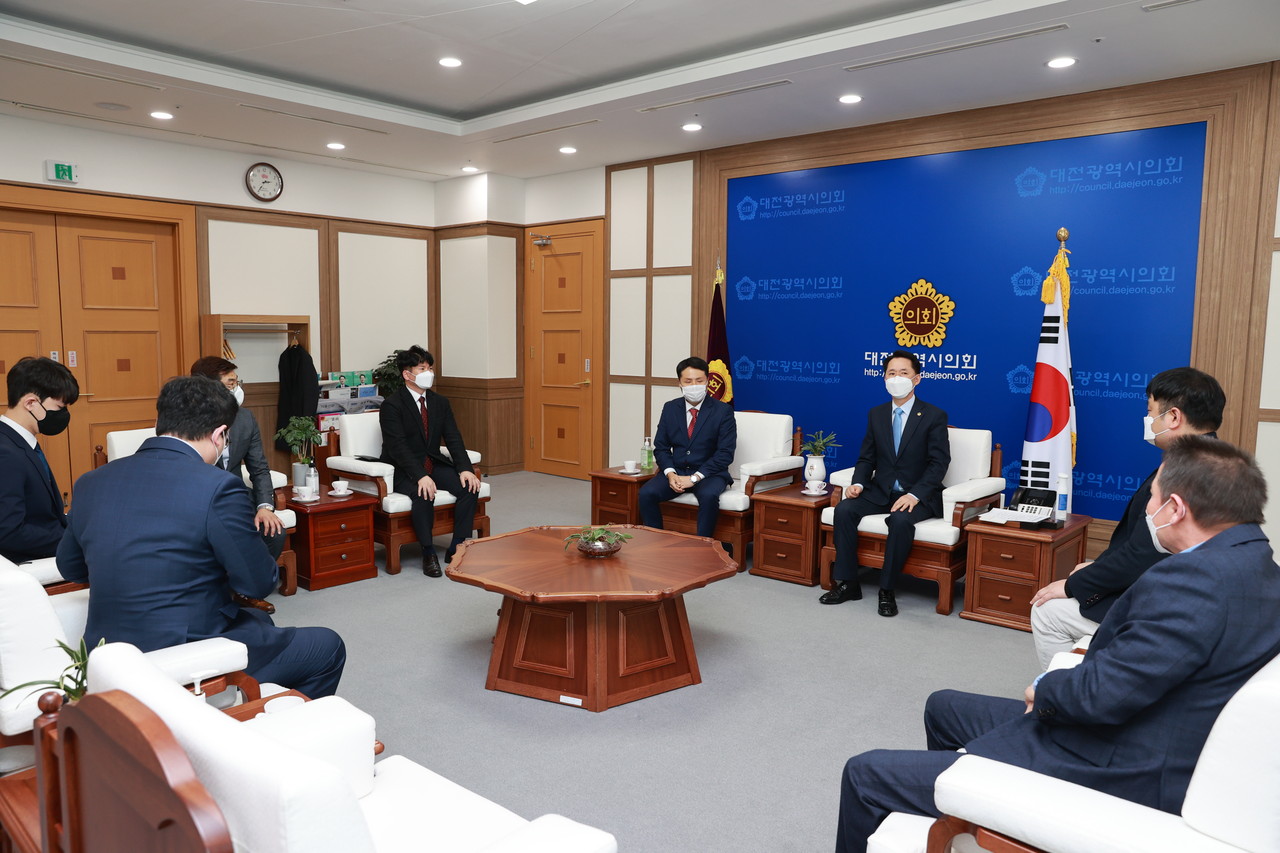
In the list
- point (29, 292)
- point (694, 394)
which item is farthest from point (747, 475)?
point (29, 292)

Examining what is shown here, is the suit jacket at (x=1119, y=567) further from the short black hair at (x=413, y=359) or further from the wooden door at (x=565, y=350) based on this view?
the wooden door at (x=565, y=350)

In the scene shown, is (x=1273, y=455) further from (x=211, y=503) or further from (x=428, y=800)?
(x=211, y=503)

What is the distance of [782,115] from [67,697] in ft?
18.9

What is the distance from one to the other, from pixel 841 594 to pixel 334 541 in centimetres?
308

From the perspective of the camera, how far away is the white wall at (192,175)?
668 cm

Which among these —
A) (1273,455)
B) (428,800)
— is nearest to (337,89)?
(428,800)

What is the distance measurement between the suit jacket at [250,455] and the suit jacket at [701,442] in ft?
8.34

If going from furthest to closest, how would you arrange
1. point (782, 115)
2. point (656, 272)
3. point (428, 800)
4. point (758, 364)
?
point (656, 272) → point (758, 364) → point (782, 115) → point (428, 800)

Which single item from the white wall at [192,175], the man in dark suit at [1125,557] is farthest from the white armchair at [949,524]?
the white wall at [192,175]

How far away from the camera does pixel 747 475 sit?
18.5 feet

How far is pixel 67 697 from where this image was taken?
79.6 inches

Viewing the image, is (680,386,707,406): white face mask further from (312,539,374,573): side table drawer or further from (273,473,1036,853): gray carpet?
(312,539,374,573): side table drawer

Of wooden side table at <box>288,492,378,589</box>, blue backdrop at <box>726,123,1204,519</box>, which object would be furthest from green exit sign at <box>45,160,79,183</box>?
blue backdrop at <box>726,123,1204,519</box>

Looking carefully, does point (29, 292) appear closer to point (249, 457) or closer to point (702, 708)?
point (249, 457)
